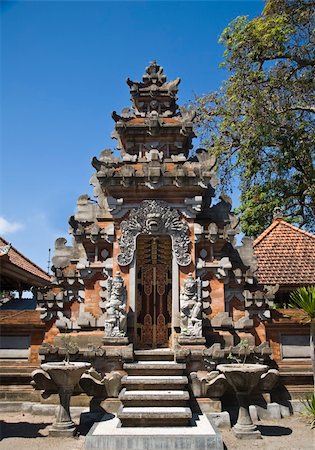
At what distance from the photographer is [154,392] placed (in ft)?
28.3

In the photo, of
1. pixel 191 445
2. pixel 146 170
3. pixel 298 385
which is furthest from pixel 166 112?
pixel 191 445

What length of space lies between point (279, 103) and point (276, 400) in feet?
47.3

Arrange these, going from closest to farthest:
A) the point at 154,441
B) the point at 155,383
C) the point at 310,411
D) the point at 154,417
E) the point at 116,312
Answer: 1. the point at 154,441
2. the point at 154,417
3. the point at 155,383
4. the point at 310,411
5. the point at 116,312

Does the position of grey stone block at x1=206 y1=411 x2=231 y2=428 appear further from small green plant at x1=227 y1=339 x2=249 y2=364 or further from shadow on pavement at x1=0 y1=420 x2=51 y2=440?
shadow on pavement at x1=0 y1=420 x2=51 y2=440

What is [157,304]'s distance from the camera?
1155 cm

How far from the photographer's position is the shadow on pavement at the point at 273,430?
8.36 m

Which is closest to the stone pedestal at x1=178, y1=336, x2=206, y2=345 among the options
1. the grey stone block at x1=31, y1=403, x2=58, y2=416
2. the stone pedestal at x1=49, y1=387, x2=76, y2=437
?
the stone pedestal at x1=49, y1=387, x2=76, y2=437

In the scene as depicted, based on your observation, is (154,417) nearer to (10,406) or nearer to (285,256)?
(10,406)

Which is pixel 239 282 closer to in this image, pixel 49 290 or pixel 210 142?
pixel 49 290

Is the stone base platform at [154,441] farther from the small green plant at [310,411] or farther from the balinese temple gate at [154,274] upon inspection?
the small green plant at [310,411]

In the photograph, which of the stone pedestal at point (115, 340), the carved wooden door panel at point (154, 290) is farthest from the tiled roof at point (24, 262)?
the stone pedestal at point (115, 340)

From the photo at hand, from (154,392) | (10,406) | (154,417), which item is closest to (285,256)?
(154,392)

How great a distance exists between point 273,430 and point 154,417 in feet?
8.97

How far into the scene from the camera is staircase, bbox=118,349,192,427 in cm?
786
